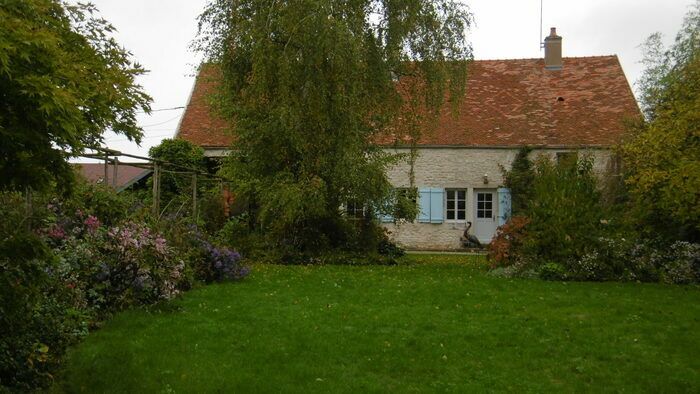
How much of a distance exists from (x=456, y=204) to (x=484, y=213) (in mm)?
1066

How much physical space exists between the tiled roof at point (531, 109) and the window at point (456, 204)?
6.04 feet

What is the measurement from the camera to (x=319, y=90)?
13609 mm

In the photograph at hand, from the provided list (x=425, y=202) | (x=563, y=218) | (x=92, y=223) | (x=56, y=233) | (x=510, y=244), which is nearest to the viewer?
(x=56, y=233)

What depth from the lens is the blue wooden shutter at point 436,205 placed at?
24891 millimetres

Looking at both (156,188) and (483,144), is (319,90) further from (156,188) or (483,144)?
(483,144)

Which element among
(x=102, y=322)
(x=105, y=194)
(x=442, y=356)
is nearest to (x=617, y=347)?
(x=442, y=356)

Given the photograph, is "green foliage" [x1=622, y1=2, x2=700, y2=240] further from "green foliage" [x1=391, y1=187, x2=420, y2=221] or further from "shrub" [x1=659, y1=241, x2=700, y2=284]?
"green foliage" [x1=391, y1=187, x2=420, y2=221]

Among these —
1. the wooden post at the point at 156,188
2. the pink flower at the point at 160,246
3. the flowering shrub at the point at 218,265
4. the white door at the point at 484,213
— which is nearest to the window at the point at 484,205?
the white door at the point at 484,213

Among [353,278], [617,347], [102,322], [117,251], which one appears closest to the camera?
[617,347]

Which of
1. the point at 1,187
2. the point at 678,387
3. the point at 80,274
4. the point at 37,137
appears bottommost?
the point at 678,387

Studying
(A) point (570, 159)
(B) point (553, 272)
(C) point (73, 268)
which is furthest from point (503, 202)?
(C) point (73, 268)

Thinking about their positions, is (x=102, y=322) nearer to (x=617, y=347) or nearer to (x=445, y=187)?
(x=617, y=347)

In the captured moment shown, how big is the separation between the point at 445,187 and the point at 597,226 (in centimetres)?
1161

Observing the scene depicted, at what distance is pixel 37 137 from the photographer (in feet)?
12.1
